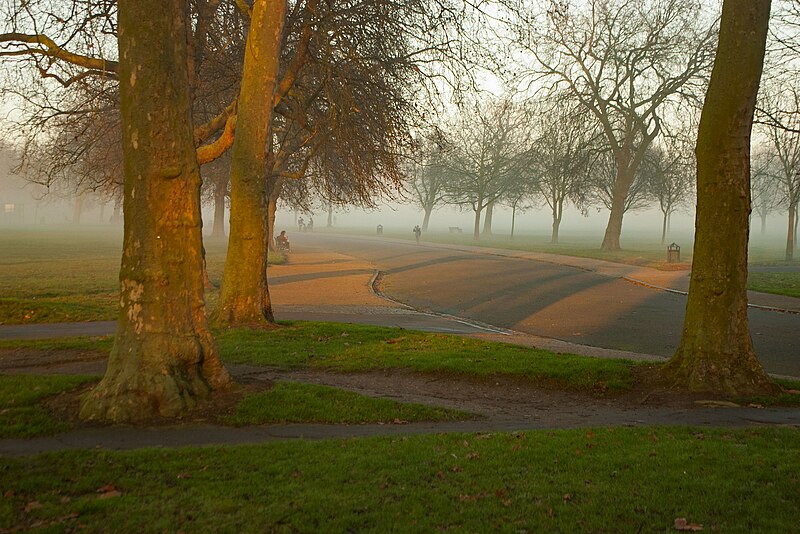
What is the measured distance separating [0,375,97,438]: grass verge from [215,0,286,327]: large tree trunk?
425cm

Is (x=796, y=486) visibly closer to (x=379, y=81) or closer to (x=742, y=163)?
(x=742, y=163)

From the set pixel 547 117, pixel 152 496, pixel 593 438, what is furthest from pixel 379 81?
pixel 547 117

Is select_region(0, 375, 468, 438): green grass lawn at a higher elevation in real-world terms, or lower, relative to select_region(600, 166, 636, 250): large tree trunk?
lower

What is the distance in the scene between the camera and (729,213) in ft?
26.9

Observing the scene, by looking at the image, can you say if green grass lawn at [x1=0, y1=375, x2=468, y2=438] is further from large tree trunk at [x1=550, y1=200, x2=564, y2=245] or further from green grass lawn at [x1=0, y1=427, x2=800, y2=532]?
large tree trunk at [x1=550, y1=200, x2=564, y2=245]

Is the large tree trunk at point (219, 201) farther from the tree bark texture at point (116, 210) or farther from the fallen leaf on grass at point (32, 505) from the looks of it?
the fallen leaf on grass at point (32, 505)

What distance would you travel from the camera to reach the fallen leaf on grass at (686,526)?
3.90m

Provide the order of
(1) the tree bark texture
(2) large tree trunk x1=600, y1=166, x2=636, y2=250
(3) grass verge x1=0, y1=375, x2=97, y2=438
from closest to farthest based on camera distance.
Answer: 1. (3) grass verge x1=0, y1=375, x2=97, y2=438
2. (2) large tree trunk x1=600, y1=166, x2=636, y2=250
3. (1) the tree bark texture

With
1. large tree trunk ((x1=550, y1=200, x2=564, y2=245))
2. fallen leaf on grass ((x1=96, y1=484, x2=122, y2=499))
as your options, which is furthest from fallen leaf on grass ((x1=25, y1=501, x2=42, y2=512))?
large tree trunk ((x1=550, y1=200, x2=564, y2=245))

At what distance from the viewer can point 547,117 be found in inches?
1430

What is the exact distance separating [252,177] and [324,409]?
19.4ft

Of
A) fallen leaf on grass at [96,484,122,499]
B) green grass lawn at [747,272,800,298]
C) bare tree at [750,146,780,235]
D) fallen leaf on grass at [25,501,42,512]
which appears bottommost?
fallen leaf on grass at [96,484,122,499]

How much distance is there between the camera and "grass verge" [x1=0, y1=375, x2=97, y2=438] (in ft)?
19.4

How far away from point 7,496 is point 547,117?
116 feet
